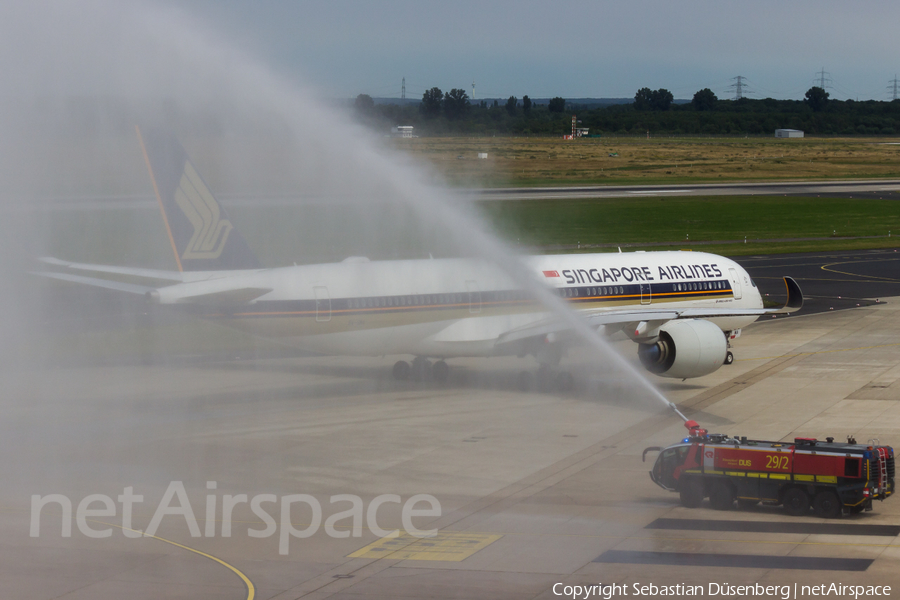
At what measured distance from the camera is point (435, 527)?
27.8m

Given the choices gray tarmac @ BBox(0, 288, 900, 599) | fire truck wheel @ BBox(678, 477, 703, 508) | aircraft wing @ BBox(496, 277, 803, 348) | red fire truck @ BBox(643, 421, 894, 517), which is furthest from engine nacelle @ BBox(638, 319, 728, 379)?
fire truck wheel @ BBox(678, 477, 703, 508)

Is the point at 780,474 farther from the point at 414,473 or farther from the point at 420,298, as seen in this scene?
the point at 420,298

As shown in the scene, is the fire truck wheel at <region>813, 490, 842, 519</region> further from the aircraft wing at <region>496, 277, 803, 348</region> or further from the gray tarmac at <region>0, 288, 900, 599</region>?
the aircraft wing at <region>496, 277, 803, 348</region>

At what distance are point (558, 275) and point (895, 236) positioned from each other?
243 feet

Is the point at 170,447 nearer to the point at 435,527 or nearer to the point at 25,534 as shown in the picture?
the point at 25,534

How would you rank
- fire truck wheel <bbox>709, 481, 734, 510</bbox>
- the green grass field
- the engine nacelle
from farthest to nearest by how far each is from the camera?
the green grass field → the engine nacelle → fire truck wheel <bbox>709, 481, 734, 510</bbox>

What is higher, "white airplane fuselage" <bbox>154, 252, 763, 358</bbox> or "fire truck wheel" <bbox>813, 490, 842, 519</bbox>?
"white airplane fuselage" <bbox>154, 252, 763, 358</bbox>

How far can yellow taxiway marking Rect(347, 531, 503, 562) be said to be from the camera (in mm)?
25469

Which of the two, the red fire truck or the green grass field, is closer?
the red fire truck

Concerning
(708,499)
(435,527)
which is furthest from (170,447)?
(708,499)

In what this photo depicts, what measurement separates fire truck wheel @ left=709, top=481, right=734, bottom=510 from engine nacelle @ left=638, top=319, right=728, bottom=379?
13.0 metres

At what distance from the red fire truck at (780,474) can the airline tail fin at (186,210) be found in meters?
22.2

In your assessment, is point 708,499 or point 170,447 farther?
point 170,447

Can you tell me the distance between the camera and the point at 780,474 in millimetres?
28312
